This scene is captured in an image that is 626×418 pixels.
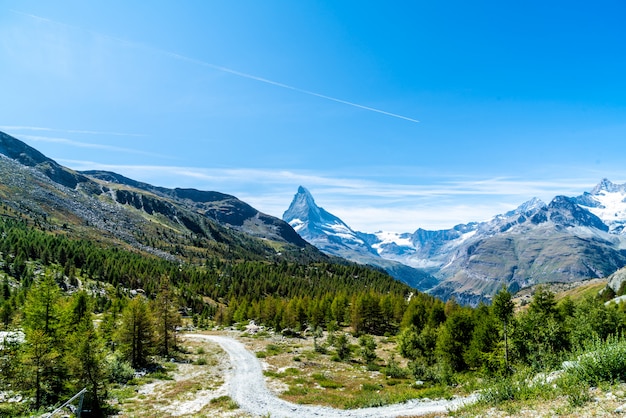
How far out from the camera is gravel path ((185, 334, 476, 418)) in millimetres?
23641

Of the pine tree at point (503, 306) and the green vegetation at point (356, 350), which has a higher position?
the pine tree at point (503, 306)

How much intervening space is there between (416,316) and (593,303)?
38615 millimetres

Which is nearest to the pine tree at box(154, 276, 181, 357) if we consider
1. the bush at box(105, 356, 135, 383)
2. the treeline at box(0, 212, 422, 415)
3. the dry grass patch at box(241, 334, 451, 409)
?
the treeline at box(0, 212, 422, 415)

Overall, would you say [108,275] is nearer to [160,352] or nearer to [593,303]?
[160,352]

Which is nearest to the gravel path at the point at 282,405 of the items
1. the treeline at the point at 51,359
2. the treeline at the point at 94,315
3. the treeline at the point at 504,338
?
the treeline at the point at 504,338

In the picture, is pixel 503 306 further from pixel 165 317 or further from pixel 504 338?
pixel 165 317

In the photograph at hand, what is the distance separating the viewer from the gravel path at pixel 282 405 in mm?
23641

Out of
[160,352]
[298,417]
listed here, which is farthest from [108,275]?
[298,417]

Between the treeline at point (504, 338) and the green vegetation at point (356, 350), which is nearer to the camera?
the green vegetation at point (356, 350)

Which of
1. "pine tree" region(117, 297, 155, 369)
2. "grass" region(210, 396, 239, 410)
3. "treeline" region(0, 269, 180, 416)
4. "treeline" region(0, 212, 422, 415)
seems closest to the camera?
"treeline" region(0, 269, 180, 416)

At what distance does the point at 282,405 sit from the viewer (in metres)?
30.1

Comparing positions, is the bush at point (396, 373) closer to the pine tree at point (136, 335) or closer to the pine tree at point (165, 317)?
the pine tree at point (136, 335)

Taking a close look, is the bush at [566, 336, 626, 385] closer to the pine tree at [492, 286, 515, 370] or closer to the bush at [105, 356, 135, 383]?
the pine tree at [492, 286, 515, 370]

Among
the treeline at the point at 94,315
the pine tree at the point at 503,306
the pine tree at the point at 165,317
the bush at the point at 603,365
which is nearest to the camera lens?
the bush at the point at 603,365
